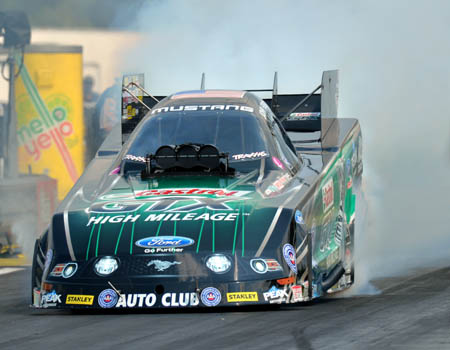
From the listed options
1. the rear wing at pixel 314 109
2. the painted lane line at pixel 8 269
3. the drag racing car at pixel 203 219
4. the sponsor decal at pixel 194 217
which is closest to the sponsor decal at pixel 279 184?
the drag racing car at pixel 203 219

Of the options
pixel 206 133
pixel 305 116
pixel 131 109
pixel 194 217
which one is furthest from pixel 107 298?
pixel 305 116

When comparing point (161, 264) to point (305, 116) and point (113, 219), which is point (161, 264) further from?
point (305, 116)

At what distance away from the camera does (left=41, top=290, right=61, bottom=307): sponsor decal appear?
20.7ft

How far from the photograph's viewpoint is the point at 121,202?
6863 millimetres

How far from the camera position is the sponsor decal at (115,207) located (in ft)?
21.9

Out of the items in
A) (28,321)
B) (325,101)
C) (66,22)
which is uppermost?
(66,22)

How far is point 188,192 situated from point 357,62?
1081 cm

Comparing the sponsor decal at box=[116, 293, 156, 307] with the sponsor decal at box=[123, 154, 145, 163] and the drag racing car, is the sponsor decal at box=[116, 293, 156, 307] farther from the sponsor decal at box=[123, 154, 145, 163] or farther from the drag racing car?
the sponsor decal at box=[123, 154, 145, 163]

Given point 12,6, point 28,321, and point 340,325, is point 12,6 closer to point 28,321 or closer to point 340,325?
point 28,321

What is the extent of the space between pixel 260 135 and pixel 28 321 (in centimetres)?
256

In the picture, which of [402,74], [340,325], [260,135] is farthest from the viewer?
[402,74]

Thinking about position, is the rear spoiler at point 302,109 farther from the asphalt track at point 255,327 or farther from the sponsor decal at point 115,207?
the asphalt track at point 255,327

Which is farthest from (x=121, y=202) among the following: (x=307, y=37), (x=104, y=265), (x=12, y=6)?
(x=307, y=37)

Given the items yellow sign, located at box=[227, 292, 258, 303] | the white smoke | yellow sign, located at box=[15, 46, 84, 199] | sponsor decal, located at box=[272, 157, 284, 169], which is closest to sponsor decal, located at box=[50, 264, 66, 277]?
yellow sign, located at box=[227, 292, 258, 303]
